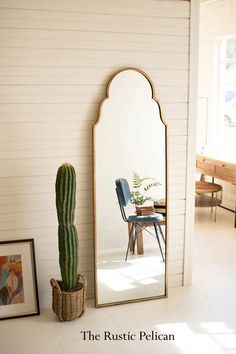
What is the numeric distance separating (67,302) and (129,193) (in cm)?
90

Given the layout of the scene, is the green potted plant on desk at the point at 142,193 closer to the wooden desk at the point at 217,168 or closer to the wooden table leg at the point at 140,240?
the wooden table leg at the point at 140,240

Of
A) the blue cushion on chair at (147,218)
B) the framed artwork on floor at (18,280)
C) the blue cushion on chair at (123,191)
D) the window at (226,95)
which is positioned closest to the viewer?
the framed artwork on floor at (18,280)

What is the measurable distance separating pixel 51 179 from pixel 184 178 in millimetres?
1071

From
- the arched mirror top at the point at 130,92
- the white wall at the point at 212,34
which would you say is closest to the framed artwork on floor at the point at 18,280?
the arched mirror top at the point at 130,92

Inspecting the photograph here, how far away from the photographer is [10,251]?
3439 mm

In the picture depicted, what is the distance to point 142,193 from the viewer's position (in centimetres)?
365

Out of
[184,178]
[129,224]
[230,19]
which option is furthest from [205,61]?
[129,224]

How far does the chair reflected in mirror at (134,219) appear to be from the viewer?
140 inches

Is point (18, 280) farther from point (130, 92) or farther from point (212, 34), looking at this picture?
point (212, 34)

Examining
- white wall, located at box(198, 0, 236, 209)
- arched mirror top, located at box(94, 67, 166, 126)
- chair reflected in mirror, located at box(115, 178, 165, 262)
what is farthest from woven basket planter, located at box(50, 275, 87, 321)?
white wall, located at box(198, 0, 236, 209)

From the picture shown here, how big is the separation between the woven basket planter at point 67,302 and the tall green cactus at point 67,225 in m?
0.06

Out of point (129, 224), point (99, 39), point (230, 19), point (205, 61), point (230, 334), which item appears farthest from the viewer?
point (205, 61)

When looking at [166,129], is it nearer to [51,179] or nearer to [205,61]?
[51,179]

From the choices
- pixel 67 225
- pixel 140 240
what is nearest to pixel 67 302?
pixel 67 225
